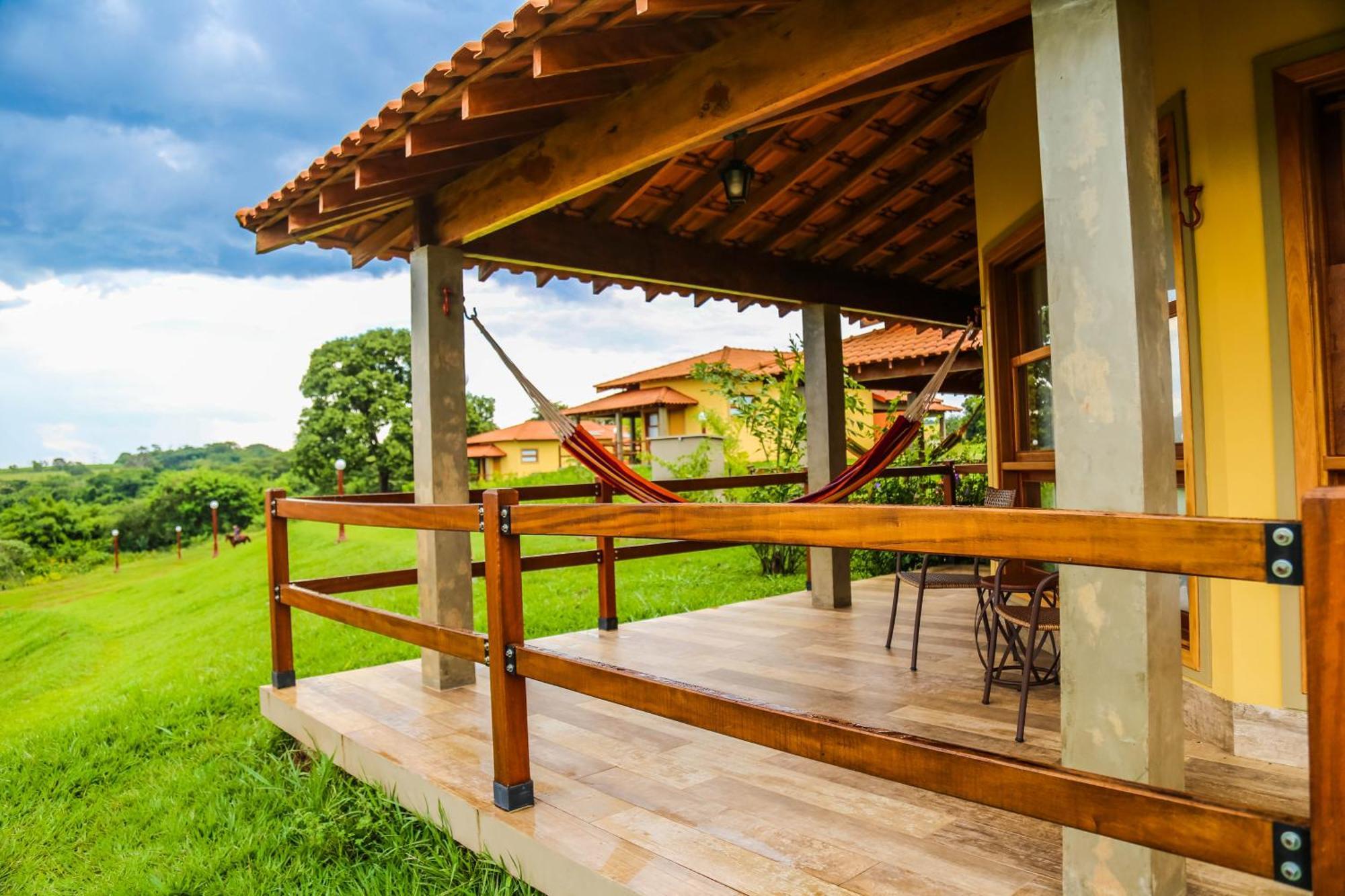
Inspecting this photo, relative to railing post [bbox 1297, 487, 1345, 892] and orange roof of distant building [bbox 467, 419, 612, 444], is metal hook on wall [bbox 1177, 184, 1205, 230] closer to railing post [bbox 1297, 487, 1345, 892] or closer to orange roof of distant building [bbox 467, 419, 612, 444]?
railing post [bbox 1297, 487, 1345, 892]

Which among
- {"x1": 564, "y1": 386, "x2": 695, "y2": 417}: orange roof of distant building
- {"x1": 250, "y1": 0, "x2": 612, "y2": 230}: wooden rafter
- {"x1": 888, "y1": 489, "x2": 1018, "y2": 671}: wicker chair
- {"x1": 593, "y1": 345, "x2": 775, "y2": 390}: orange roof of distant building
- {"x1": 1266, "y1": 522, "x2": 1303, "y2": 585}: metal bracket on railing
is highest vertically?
{"x1": 593, "y1": 345, "x2": 775, "y2": 390}: orange roof of distant building

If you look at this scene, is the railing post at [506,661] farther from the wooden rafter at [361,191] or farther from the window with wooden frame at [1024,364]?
the window with wooden frame at [1024,364]

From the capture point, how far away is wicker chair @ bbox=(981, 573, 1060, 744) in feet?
8.35

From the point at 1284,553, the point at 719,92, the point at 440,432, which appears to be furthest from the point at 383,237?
the point at 1284,553

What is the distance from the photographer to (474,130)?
3135mm

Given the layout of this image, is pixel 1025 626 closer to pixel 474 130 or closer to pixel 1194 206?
pixel 1194 206

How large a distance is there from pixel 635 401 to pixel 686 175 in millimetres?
20289

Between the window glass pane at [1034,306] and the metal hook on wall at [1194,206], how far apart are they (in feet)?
4.09

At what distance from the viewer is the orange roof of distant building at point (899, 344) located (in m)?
7.40

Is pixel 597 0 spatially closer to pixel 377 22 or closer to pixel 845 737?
pixel 845 737

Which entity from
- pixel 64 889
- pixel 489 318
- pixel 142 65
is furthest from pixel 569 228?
pixel 142 65

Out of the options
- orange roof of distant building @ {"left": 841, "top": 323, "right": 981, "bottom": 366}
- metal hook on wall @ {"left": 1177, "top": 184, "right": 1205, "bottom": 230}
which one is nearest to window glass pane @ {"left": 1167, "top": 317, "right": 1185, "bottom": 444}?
metal hook on wall @ {"left": 1177, "top": 184, "right": 1205, "bottom": 230}

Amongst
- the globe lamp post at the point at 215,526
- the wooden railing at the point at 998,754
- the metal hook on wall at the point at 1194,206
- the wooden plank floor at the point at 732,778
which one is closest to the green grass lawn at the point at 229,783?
the wooden plank floor at the point at 732,778

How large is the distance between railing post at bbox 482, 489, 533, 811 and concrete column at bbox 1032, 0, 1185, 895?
1.37m
